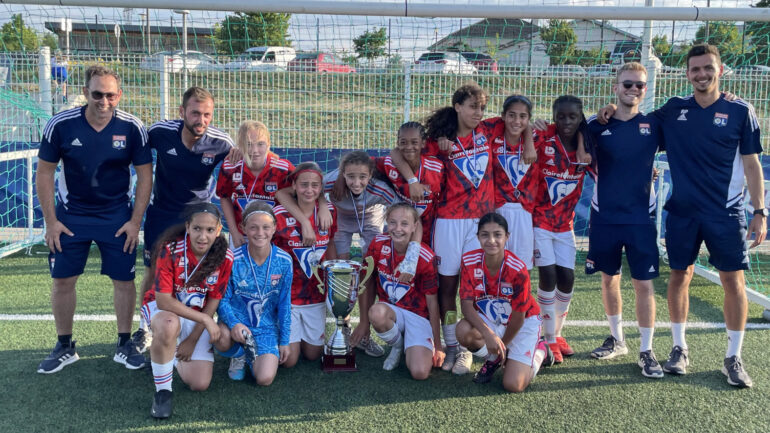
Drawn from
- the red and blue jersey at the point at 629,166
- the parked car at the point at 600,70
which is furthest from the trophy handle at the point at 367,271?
the parked car at the point at 600,70

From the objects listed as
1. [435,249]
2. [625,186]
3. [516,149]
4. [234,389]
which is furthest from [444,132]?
[234,389]

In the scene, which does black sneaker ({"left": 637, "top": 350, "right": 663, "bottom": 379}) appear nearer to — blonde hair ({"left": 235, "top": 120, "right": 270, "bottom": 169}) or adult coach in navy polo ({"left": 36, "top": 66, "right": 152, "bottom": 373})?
blonde hair ({"left": 235, "top": 120, "right": 270, "bottom": 169})

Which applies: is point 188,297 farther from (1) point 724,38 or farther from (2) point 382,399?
(1) point 724,38

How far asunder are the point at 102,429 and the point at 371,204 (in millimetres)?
1989

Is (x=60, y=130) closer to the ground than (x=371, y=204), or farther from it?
farther from it

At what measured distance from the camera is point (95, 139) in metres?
3.51

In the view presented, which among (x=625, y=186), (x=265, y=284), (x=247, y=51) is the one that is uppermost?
(x=247, y=51)

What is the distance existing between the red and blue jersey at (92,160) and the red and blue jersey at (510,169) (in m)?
2.10

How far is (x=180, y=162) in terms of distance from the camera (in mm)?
3773

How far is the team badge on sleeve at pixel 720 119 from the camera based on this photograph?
11.3 ft

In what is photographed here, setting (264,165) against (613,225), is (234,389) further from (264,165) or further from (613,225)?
(613,225)

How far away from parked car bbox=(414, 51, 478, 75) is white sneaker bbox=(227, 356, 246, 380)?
3.87 metres

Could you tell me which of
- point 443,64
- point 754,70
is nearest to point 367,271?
point 443,64

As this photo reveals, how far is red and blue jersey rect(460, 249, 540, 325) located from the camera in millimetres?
3369
